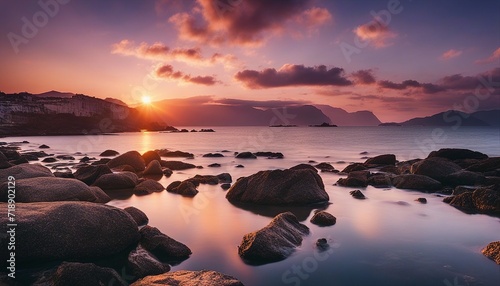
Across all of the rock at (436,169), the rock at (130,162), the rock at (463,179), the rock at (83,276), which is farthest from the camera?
the rock at (130,162)

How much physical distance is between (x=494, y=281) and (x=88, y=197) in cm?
1383

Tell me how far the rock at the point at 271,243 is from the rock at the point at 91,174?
44.2ft

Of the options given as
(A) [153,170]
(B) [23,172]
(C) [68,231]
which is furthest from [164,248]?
(A) [153,170]

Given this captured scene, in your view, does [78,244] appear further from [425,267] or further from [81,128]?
[81,128]

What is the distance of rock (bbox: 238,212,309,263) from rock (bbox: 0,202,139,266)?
3292mm

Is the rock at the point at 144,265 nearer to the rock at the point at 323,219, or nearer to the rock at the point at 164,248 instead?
the rock at the point at 164,248

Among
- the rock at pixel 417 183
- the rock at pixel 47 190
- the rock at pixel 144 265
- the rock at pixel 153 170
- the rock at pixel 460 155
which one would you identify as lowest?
the rock at pixel 153 170

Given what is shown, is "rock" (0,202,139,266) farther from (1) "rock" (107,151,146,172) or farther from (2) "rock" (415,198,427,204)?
(1) "rock" (107,151,146,172)

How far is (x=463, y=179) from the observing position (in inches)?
778

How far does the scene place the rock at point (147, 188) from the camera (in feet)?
59.6

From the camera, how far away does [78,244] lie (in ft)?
28.4

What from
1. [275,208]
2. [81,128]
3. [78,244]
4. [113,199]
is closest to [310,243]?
[275,208]

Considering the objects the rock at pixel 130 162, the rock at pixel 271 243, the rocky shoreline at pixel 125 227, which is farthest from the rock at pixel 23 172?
the rock at pixel 271 243

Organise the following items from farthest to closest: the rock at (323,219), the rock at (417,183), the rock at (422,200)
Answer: the rock at (417,183)
the rock at (422,200)
the rock at (323,219)
